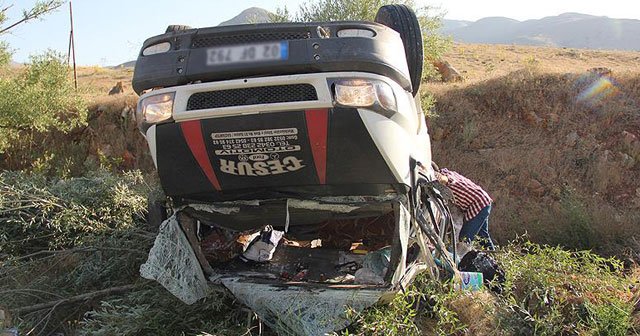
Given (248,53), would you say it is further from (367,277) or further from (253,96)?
(367,277)

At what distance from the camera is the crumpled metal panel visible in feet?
10.3

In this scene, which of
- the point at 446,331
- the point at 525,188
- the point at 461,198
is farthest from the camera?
the point at 525,188

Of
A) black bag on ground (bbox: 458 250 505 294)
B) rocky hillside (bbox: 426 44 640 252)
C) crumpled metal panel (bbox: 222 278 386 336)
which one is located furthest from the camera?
rocky hillside (bbox: 426 44 640 252)

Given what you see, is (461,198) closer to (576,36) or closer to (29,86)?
(29,86)

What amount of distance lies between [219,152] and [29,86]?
912 cm

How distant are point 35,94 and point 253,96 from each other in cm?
904

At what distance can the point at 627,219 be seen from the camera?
7.49 metres

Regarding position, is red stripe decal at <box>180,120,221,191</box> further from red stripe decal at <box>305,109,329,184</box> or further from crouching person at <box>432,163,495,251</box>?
crouching person at <box>432,163,495,251</box>

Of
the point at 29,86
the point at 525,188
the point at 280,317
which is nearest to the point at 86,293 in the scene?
the point at 280,317

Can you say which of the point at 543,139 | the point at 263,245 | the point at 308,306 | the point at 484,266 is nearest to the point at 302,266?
the point at 263,245

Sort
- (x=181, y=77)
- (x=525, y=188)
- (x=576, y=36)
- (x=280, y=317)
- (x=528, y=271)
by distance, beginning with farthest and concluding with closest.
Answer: (x=576, y=36) → (x=525, y=188) → (x=528, y=271) → (x=280, y=317) → (x=181, y=77)

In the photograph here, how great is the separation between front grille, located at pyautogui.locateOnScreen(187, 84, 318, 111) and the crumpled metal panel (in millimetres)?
1203

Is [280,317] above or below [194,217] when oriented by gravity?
below

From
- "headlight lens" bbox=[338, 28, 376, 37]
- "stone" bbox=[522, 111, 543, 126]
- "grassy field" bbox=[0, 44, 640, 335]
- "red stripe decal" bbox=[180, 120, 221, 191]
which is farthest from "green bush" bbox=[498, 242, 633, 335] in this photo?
"stone" bbox=[522, 111, 543, 126]
